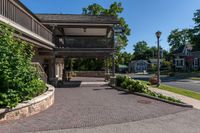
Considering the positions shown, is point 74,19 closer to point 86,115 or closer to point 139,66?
point 86,115

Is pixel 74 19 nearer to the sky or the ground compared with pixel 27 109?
nearer to the sky

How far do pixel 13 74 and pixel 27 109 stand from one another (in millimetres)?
1190

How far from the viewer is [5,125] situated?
7.47 metres

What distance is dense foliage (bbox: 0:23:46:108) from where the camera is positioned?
8.41 meters

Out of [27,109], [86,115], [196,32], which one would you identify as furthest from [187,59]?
[27,109]

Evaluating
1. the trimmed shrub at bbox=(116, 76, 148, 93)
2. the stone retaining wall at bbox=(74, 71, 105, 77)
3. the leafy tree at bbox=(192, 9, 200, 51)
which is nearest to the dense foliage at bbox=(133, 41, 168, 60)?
the leafy tree at bbox=(192, 9, 200, 51)

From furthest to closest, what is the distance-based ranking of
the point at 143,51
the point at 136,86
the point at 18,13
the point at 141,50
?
the point at 141,50 < the point at 143,51 < the point at 136,86 < the point at 18,13

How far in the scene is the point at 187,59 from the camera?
63.1 meters

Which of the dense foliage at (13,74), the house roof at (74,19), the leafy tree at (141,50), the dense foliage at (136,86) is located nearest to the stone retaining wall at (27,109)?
the dense foliage at (13,74)

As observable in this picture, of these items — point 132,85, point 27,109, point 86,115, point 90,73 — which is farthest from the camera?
point 90,73

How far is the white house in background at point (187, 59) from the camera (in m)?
61.6

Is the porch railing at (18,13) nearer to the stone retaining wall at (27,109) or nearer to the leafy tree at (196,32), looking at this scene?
the stone retaining wall at (27,109)

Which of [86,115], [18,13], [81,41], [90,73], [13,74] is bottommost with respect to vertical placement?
[86,115]

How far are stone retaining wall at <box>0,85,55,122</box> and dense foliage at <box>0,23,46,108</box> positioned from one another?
0.19 metres
